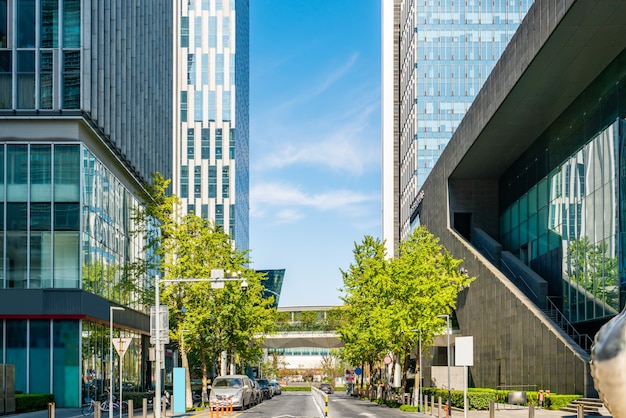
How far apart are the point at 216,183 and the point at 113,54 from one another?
74.6m

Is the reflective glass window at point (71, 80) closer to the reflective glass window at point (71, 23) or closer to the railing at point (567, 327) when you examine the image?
the reflective glass window at point (71, 23)

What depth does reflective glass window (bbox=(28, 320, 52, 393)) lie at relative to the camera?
4828cm

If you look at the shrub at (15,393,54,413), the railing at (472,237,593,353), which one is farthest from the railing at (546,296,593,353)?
the shrub at (15,393,54,413)

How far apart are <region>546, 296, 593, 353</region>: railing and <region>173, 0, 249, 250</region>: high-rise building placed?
75.9 m

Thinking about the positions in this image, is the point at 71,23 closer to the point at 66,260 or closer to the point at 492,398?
the point at 66,260

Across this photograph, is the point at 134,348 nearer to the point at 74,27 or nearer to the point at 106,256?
the point at 106,256

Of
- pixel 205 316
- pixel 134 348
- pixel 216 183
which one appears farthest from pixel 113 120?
pixel 216 183

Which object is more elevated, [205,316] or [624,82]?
[624,82]

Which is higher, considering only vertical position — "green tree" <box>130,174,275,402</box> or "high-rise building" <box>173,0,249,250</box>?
"high-rise building" <box>173,0,249,250</box>

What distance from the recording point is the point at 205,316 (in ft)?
168

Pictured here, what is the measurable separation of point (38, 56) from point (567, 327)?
3419 cm

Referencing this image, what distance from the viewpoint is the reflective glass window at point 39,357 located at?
48.3 meters

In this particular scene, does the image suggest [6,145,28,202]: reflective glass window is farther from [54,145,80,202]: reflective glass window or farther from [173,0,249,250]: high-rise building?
[173,0,249,250]: high-rise building

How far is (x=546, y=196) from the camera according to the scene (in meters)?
58.5
